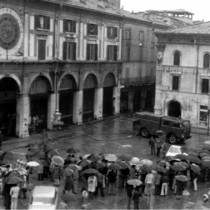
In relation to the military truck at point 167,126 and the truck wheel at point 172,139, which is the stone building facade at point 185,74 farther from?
the truck wheel at point 172,139

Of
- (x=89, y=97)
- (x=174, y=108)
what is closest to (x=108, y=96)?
(x=89, y=97)

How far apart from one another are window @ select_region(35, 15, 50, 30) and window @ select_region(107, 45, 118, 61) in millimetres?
12816

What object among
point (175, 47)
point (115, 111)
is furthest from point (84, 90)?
point (175, 47)

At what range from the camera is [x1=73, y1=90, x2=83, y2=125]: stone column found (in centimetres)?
5056

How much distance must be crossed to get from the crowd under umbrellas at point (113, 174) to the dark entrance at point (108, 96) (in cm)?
2848

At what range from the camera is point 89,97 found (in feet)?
179

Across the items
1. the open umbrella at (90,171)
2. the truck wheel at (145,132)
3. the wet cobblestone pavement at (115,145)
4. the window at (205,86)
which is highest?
the window at (205,86)

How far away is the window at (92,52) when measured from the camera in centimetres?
5175

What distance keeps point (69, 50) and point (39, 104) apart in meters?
7.14

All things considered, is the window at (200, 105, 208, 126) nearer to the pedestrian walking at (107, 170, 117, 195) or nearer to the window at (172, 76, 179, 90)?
the window at (172, 76, 179, 90)

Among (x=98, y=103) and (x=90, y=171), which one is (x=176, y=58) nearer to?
(x=98, y=103)

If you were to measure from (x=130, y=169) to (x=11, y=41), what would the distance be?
19.4m

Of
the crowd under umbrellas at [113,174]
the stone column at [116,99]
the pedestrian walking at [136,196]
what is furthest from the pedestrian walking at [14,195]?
the stone column at [116,99]

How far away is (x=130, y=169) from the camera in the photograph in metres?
27.5
